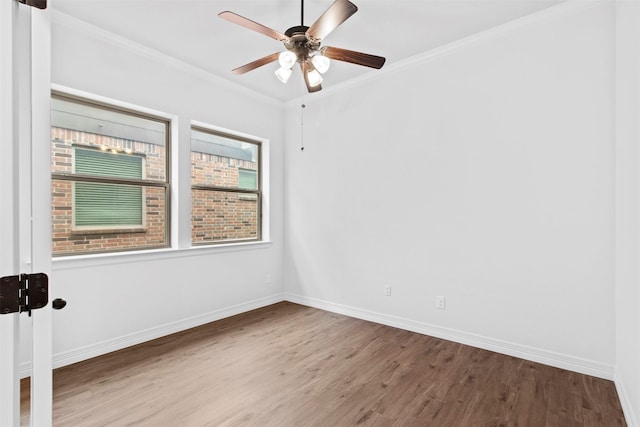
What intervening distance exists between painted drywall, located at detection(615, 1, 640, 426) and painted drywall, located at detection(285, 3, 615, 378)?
176 mm

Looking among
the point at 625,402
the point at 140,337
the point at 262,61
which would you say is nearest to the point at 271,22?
the point at 262,61

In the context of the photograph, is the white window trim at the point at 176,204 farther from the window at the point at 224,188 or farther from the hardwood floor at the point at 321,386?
the hardwood floor at the point at 321,386

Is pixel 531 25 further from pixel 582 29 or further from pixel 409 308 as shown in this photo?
pixel 409 308

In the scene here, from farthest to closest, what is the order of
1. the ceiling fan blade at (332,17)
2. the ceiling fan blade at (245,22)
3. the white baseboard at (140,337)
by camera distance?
the white baseboard at (140,337)
the ceiling fan blade at (245,22)
the ceiling fan blade at (332,17)

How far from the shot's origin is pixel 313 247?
14.0ft

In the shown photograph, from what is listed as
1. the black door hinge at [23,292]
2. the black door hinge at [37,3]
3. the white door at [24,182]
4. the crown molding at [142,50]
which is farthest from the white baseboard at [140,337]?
the crown molding at [142,50]

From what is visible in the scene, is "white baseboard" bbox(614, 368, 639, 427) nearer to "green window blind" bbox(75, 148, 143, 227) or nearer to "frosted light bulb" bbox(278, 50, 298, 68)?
"frosted light bulb" bbox(278, 50, 298, 68)

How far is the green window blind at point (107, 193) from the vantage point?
2.87m

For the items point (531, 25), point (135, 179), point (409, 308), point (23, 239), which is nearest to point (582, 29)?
point (531, 25)

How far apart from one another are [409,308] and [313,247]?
144cm

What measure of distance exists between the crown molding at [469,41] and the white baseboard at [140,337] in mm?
2851

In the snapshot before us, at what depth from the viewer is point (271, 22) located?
108 inches

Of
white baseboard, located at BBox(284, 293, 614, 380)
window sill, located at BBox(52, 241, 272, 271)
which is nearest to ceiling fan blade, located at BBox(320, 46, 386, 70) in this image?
window sill, located at BBox(52, 241, 272, 271)

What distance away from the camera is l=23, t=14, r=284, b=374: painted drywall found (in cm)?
267
